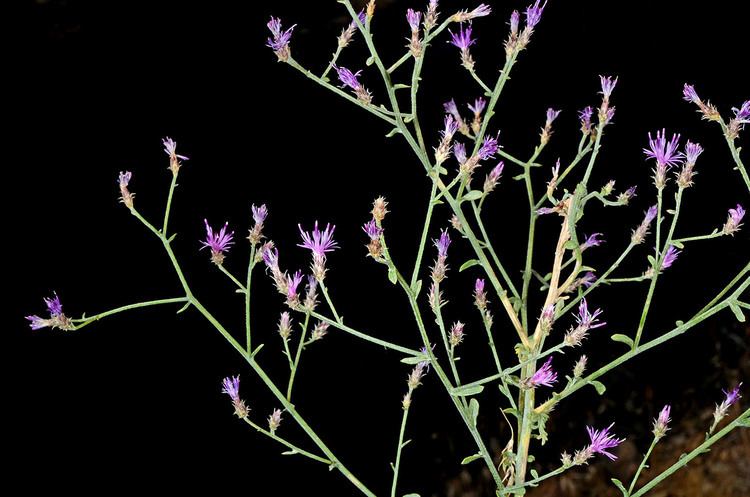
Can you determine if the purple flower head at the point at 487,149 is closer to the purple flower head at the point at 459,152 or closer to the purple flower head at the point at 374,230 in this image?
the purple flower head at the point at 459,152

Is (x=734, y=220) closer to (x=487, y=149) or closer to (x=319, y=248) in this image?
(x=487, y=149)

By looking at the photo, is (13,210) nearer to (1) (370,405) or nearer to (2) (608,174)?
(1) (370,405)

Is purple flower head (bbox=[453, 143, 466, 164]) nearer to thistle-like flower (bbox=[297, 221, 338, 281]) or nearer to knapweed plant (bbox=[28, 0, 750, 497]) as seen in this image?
knapweed plant (bbox=[28, 0, 750, 497])

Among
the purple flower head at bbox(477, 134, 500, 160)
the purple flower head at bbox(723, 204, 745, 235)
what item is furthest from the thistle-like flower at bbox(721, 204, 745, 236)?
the purple flower head at bbox(477, 134, 500, 160)

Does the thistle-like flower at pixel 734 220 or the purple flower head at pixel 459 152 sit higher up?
the purple flower head at pixel 459 152

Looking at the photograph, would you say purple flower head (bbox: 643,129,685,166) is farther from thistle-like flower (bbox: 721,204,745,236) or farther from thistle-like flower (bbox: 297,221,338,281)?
thistle-like flower (bbox: 297,221,338,281)

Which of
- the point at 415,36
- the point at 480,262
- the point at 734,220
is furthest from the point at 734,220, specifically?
the point at 415,36

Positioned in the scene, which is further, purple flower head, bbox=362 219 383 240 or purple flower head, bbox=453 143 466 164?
purple flower head, bbox=453 143 466 164

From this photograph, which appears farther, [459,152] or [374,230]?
[459,152]

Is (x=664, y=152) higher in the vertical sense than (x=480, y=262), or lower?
higher

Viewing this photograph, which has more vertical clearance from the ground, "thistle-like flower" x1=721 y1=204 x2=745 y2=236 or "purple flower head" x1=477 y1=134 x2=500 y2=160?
"purple flower head" x1=477 y1=134 x2=500 y2=160

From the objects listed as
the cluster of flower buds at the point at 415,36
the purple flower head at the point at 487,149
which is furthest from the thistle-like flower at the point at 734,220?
the cluster of flower buds at the point at 415,36
